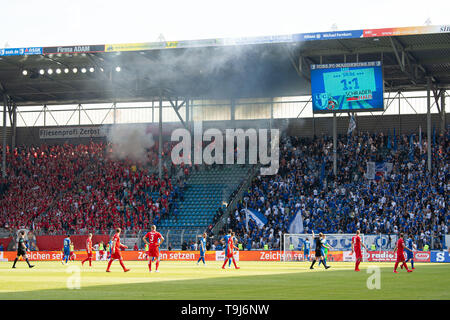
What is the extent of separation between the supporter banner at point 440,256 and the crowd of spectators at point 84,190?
879 inches

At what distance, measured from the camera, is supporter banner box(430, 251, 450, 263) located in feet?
154

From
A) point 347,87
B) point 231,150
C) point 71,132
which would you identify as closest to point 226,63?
point 347,87

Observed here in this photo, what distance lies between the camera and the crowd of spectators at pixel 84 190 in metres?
58.5

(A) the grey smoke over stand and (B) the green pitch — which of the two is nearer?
(B) the green pitch

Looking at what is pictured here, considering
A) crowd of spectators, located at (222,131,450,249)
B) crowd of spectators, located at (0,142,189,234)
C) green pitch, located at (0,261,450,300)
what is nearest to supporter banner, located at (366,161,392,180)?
crowd of spectators, located at (222,131,450,249)

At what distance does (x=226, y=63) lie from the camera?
55.0 metres

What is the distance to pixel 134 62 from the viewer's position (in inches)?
2207

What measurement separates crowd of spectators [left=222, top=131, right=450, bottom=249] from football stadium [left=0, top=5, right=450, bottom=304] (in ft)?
0.47

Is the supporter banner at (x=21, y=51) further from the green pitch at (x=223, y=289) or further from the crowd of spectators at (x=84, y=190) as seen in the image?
the green pitch at (x=223, y=289)

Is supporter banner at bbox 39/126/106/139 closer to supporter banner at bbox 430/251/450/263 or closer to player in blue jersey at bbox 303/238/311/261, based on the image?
player in blue jersey at bbox 303/238/311/261

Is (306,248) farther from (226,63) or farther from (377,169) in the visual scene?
(226,63)

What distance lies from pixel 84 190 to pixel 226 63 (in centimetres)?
1920

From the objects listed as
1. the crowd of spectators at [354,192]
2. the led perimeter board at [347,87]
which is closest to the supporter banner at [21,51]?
the crowd of spectators at [354,192]
